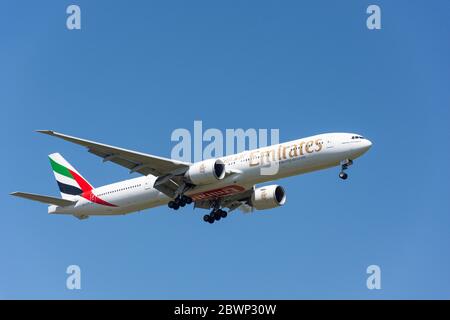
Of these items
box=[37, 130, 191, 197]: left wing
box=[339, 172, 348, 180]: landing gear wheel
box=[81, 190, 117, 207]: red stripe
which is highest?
box=[37, 130, 191, 197]: left wing

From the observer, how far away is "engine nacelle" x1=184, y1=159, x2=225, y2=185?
181 feet

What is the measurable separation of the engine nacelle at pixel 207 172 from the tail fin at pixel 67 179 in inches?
389

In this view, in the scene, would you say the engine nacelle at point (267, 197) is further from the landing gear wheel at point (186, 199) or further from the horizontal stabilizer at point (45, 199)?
the horizontal stabilizer at point (45, 199)

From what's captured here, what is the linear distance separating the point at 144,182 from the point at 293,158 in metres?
10.5

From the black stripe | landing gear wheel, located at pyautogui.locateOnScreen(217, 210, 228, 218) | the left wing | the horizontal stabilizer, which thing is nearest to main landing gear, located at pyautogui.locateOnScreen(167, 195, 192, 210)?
the left wing

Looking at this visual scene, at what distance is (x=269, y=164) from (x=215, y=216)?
800 cm

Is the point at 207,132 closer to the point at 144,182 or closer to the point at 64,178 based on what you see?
the point at 144,182

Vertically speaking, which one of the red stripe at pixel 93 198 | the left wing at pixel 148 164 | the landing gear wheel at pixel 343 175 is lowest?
Result: the landing gear wheel at pixel 343 175

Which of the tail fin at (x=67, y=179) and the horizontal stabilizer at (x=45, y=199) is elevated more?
the tail fin at (x=67, y=179)

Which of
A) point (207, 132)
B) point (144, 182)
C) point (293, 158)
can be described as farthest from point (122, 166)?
point (293, 158)

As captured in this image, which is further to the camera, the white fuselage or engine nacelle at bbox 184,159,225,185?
engine nacelle at bbox 184,159,225,185

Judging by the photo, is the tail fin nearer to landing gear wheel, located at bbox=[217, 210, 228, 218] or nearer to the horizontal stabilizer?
the horizontal stabilizer

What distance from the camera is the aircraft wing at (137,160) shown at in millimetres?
54531

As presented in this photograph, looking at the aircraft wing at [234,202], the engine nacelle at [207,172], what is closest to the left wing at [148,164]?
the engine nacelle at [207,172]
